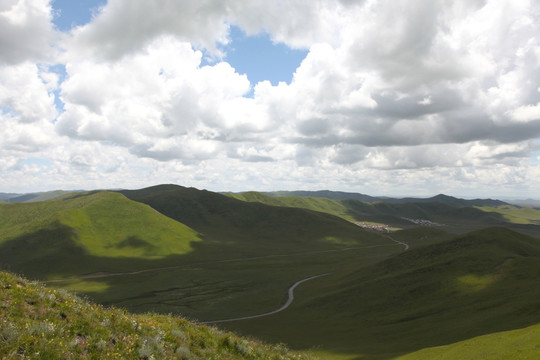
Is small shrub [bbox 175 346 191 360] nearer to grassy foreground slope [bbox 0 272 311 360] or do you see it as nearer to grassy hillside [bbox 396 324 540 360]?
grassy foreground slope [bbox 0 272 311 360]

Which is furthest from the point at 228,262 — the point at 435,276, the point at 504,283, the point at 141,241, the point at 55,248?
the point at 504,283

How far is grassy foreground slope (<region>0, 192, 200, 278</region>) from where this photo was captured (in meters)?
141

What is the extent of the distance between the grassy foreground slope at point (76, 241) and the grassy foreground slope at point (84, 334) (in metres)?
135

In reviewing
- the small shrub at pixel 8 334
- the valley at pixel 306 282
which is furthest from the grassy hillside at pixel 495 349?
the small shrub at pixel 8 334

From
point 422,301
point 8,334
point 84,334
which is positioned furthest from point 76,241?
point 8,334

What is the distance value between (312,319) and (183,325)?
55388 millimetres

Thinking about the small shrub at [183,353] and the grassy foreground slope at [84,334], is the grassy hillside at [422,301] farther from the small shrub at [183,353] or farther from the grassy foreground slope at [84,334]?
the small shrub at [183,353]

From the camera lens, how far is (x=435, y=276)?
77000 millimetres

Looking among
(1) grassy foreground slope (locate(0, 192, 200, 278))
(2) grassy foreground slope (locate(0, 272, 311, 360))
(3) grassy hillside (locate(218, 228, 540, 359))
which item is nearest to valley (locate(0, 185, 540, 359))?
(3) grassy hillside (locate(218, 228, 540, 359))

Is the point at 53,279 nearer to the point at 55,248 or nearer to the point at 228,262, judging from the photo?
the point at 55,248

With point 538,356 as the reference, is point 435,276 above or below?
below

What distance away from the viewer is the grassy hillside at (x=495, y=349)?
2460 cm

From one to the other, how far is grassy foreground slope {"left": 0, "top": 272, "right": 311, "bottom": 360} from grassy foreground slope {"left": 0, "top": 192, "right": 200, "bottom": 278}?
Result: 134696 mm

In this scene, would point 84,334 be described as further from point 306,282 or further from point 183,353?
point 306,282
